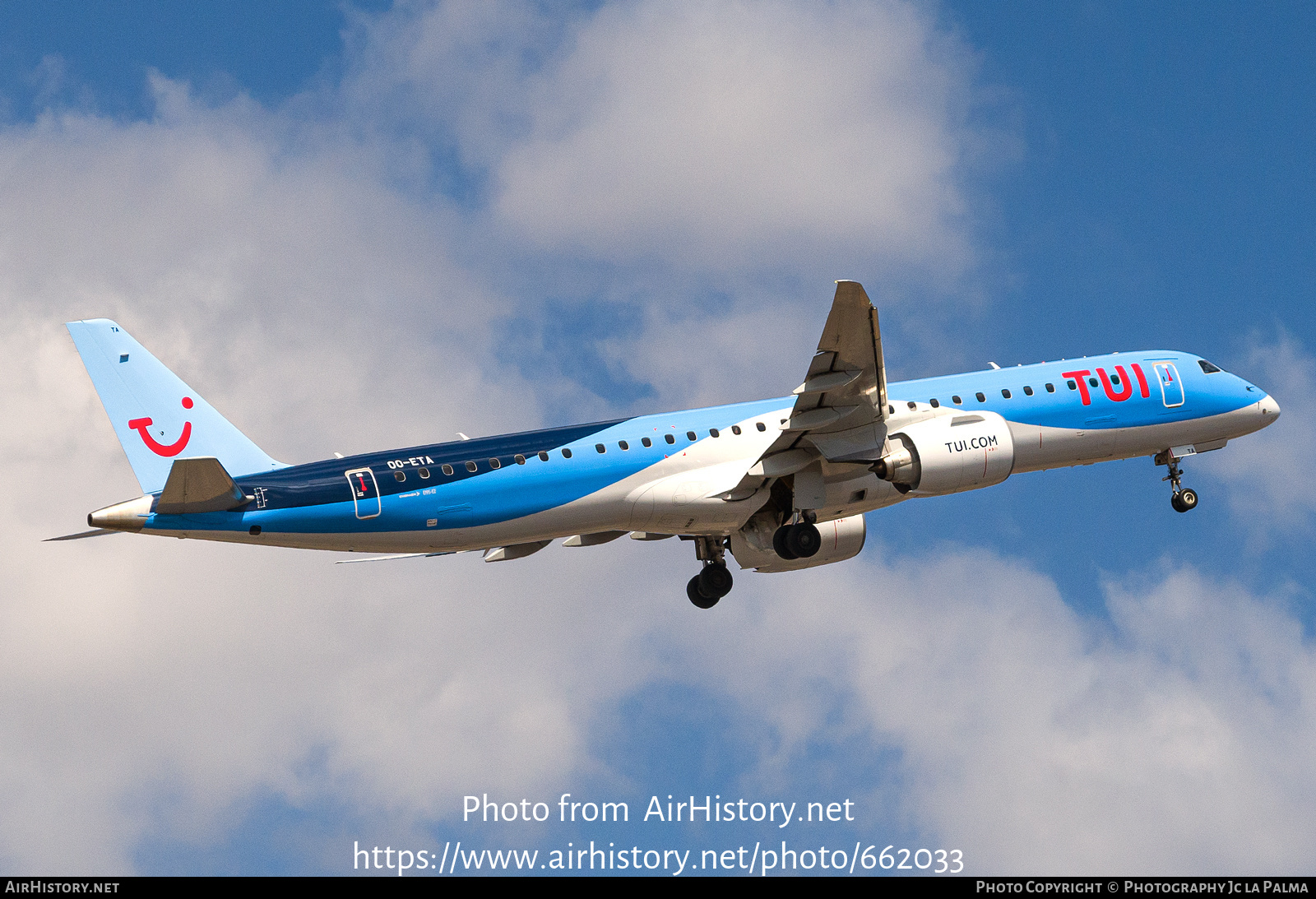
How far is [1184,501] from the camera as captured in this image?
4584 centimetres

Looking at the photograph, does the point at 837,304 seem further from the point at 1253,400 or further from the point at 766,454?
the point at 1253,400

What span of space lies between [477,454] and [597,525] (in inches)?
151

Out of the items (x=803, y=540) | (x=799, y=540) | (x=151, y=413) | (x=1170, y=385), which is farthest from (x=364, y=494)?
(x=1170, y=385)

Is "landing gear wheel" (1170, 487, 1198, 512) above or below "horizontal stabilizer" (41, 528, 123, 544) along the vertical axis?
above

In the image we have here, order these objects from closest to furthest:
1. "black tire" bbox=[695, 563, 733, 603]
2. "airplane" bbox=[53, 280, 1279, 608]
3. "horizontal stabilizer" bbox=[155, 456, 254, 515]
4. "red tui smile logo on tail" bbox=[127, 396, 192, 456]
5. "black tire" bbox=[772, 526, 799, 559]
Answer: "horizontal stabilizer" bbox=[155, 456, 254, 515], "airplane" bbox=[53, 280, 1279, 608], "red tui smile logo on tail" bbox=[127, 396, 192, 456], "black tire" bbox=[772, 526, 799, 559], "black tire" bbox=[695, 563, 733, 603]

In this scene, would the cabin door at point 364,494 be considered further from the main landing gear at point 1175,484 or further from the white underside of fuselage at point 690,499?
the main landing gear at point 1175,484

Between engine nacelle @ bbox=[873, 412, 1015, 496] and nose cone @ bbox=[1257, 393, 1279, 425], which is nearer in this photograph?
engine nacelle @ bbox=[873, 412, 1015, 496]

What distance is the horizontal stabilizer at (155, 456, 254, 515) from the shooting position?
108 feet

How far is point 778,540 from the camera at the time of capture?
1612 inches

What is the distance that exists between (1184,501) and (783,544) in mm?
13358

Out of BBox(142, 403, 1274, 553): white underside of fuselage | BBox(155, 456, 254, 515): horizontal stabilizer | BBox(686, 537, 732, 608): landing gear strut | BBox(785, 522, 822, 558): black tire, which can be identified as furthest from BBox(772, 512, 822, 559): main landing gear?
BBox(155, 456, 254, 515): horizontal stabilizer

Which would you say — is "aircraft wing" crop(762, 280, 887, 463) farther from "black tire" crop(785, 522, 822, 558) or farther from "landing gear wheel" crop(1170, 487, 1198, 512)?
"landing gear wheel" crop(1170, 487, 1198, 512)

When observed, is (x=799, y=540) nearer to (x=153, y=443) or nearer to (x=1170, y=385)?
(x=1170, y=385)

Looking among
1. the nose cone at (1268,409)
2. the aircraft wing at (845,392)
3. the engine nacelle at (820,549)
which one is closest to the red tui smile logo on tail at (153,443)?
the aircraft wing at (845,392)
